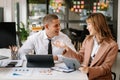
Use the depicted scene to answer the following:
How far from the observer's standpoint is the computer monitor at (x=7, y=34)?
2607mm

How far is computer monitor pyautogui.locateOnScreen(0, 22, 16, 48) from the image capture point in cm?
261

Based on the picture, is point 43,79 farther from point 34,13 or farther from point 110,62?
point 34,13

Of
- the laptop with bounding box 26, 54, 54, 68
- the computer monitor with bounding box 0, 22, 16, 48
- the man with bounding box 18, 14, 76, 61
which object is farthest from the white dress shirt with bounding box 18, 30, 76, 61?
the laptop with bounding box 26, 54, 54, 68

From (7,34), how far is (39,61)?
1.58 ft

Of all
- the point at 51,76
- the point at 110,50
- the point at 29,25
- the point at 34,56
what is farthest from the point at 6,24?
the point at 29,25

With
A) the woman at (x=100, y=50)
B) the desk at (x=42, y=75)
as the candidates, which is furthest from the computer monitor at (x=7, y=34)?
the woman at (x=100, y=50)

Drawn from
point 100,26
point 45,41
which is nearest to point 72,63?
point 100,26

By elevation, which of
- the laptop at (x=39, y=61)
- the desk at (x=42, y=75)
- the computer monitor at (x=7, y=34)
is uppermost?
the computer monitor at (x=7, y=34)

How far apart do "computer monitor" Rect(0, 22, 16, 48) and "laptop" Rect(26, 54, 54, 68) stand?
0.32 meters

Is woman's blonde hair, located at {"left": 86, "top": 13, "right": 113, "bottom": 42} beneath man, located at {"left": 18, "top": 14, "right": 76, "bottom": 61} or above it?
above

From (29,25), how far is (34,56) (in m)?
4.36

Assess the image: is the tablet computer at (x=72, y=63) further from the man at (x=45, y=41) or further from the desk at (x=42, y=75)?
the man at (x=45, y=41)

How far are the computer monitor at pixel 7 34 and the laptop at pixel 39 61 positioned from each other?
1.06 ft

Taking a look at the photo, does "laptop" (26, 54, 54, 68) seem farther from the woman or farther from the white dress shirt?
the white dress shirt
